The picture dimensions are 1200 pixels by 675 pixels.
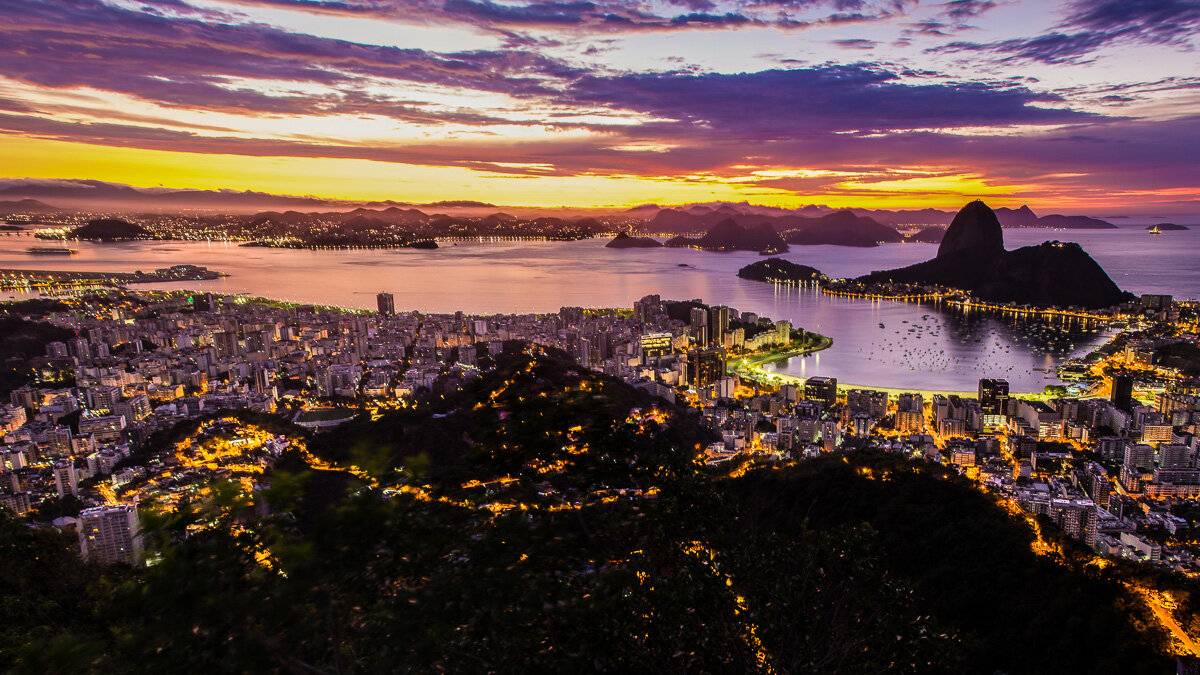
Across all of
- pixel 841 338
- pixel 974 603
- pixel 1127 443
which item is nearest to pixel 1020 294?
pixel 841 338

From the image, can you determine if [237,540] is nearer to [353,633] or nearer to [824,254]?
[353,633]

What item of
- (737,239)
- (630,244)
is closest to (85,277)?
(630,244)

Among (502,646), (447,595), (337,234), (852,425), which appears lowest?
(852,425)

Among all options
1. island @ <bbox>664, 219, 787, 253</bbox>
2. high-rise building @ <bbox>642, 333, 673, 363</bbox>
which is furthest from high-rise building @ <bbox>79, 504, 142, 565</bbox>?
island @ <bbox>664, 219, 787, 253</bbox>

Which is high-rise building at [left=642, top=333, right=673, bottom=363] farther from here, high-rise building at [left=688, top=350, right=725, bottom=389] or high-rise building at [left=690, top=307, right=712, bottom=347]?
high-rise building at [left=688, top=350, right=725, bottom=389]

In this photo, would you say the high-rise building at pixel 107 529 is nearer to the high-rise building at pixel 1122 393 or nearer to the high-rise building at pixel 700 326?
the high-rise building at pixel 1122 393

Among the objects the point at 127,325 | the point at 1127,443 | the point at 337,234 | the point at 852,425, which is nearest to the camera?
the point at 1127,443
